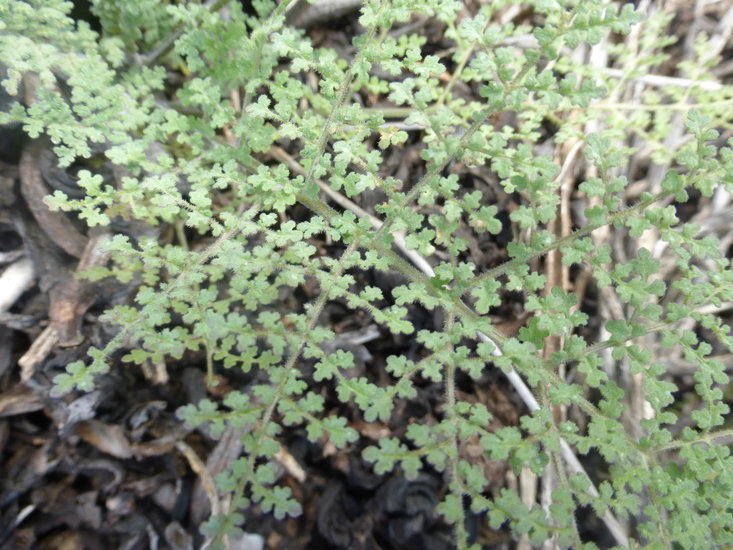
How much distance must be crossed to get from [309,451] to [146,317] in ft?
2.77

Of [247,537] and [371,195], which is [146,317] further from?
[371,195]

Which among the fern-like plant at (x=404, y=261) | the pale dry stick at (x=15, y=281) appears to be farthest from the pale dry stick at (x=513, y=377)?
the pale dry stick at (x=15, y=281)

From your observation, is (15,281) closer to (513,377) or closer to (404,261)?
(404,261)

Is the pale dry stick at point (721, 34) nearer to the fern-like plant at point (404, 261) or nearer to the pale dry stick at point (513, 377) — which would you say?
the fern-like plant at point (404, 261)

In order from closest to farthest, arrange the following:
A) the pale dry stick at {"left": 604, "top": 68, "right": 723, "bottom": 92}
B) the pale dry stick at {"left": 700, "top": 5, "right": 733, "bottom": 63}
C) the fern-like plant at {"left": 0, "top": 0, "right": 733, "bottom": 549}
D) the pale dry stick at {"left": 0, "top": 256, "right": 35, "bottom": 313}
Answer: the fern-like plant at {"left": 0, "top": 0, "right": 733, "bottom": 549} < the pale dry stick at {"left": 0, "top": 256, "right": 35, "bottom": 313} < the pale dry stick at {"left": 604, "top": 68, "right": 723, "bottom": 92} < the pale dry stick at {"left": 700, "top": 5, "right": 733, "bottom": 63}

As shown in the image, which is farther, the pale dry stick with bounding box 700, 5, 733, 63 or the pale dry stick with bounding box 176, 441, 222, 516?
the pale dry stick with bounding box 700, 5, 733, 63

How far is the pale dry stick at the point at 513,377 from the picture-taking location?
1.89m

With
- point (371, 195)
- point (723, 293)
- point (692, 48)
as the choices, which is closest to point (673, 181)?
point (723, 293)

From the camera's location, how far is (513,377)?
2068mm

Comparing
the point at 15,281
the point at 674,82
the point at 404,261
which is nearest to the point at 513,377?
the point at 404,261

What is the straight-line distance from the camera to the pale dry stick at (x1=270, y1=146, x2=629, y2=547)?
1.89 meters

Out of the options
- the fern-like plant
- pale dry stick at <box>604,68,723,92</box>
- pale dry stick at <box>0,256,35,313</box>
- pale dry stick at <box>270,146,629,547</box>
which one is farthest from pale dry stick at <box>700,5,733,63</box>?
pale dry stick at <box>0,256,35,313</box>

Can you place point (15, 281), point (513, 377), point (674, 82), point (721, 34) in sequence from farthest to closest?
point (721, 34) → point (674, 82) → point (513, 377) → point (15, 281)

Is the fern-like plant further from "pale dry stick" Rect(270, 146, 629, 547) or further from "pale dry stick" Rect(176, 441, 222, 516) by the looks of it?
"pale dry stick" Rect(176, 441, 222, 516)
